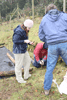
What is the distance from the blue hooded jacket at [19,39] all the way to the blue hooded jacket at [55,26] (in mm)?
609

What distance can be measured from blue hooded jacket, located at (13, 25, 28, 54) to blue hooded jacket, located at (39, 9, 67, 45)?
609 mm

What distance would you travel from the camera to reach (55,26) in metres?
2.18

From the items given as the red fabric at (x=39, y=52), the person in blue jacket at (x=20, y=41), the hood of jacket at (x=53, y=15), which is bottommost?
the red fabric at (x=39, y=52)

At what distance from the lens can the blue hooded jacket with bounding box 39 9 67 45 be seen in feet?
7.04

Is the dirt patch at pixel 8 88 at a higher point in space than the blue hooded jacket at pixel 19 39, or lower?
lower

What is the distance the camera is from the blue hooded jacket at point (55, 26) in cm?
214

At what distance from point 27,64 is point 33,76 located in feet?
1.86

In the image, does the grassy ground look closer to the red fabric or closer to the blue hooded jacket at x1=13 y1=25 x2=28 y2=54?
the red fabric

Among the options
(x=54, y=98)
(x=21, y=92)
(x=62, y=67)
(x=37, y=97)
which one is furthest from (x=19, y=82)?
(x=62, y=67)

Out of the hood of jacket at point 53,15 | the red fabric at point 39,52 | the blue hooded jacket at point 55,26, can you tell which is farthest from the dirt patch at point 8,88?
the hood of jacket at point 53,15

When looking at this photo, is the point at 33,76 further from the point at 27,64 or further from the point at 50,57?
the point at 50,57

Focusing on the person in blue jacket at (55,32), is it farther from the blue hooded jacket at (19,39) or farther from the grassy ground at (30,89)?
the grassy ground at (30,89)

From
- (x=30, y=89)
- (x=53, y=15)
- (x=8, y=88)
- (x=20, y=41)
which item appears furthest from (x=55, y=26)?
(x=8, y=88)

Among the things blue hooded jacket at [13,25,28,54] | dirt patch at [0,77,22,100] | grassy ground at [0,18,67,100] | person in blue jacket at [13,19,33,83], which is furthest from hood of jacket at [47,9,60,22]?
dirt patch at [0,77,22,100]
